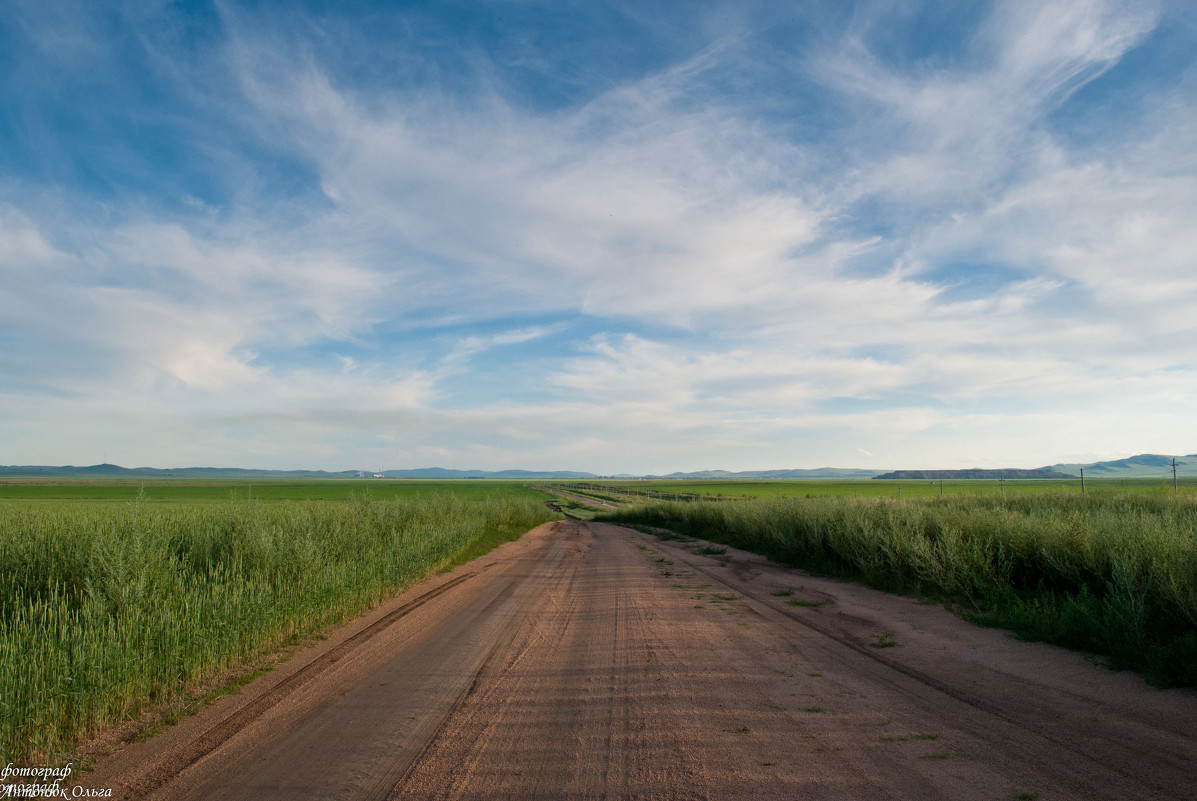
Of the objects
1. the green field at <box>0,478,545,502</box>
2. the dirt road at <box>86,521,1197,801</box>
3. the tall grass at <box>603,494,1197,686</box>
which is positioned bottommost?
the green field at <box>0,478,545,502</box>

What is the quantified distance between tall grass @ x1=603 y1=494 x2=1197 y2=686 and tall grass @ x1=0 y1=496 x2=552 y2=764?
10.1 meters

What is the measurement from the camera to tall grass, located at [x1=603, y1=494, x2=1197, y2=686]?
6.68 m

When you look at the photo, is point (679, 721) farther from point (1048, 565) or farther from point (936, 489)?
point (936, 489)

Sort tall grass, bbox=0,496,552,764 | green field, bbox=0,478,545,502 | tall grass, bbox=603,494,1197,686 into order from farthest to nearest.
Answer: green field, bbox=0,478,545,502
tall grass, bbox=603,494,1197,686
tall grass, bbox=0,496,552,764

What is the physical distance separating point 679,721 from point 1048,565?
8.68 meters

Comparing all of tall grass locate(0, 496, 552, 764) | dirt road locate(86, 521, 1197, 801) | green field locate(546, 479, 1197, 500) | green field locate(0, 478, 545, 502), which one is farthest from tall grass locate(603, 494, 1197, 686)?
green field locate(0, 478, 545, 502)

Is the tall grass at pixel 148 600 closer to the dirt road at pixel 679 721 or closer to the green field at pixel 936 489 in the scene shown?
the dirt road at pixel 679 721

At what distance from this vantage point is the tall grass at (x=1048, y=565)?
21.9ft

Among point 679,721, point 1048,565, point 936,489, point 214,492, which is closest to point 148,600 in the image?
point 679,721

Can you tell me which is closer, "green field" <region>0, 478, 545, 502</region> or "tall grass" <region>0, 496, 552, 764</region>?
"tall grass" <region>0, 496, 552, 764</region>

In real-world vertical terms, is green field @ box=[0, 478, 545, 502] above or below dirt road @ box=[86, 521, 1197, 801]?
below

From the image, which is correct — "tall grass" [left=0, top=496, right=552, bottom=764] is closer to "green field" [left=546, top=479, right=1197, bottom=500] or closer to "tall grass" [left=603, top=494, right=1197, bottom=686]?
"tall grass" [left=603, top=494, right=1197, bottom=686]

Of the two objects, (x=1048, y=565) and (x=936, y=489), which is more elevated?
(x=1048, y=565)

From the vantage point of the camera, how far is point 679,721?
4965 millimetres
